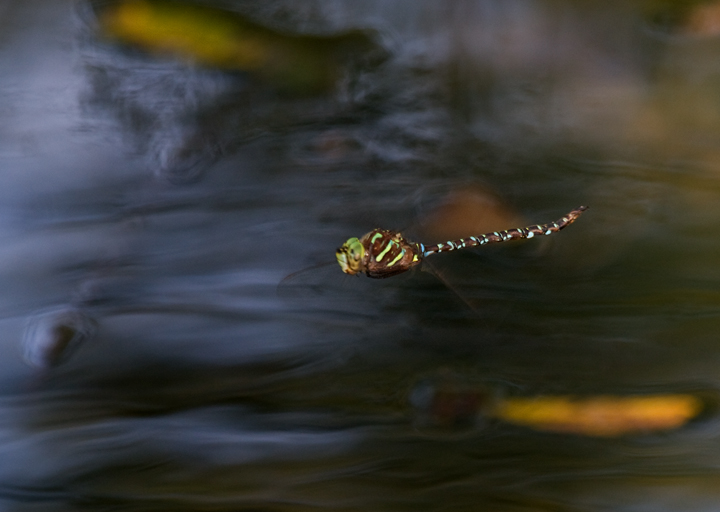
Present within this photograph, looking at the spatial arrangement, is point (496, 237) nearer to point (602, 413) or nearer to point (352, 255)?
point (352, 255)

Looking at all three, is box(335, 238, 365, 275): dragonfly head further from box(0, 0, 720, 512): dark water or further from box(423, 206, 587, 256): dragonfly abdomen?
box(423, 206, 587, 256): dragonfly abdomen

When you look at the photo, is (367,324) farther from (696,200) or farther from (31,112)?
(31,112)


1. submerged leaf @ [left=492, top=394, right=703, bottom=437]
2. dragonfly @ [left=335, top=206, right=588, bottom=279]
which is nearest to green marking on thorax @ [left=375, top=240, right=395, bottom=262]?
dragonfly @ [left=335, top=206, right=588, bottom=279]

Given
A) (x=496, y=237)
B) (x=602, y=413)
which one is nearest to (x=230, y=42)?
(x=496, y=237)

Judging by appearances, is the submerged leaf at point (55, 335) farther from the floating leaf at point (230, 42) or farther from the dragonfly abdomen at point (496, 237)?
the dragonfly abdomen at point (496, 237)

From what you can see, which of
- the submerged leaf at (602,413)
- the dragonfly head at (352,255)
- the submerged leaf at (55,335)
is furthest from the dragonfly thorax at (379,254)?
the submerged leaf at (55,335)

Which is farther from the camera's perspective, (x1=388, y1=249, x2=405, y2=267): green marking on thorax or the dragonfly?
(x1=388, y1=249, x2=405, y2=267): green marking on thorax
